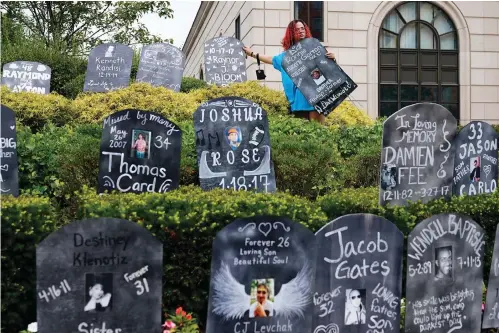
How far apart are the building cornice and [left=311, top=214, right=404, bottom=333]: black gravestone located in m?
24.1

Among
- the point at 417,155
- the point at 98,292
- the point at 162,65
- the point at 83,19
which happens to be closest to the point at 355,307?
the point at 417,155

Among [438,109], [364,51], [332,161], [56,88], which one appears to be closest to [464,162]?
[438,109]

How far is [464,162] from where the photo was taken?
569 centimetres

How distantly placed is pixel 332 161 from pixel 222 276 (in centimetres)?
319

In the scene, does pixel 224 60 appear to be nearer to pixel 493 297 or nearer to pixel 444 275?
pixel 493 297

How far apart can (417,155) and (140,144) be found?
7.18 ft

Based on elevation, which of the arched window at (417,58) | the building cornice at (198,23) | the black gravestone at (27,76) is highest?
the building cornice at (198,23)

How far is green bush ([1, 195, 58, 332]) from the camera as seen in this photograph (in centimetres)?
398

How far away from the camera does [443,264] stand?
15.0 ft

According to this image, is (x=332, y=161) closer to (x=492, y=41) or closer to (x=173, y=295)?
(x=173, y=295)

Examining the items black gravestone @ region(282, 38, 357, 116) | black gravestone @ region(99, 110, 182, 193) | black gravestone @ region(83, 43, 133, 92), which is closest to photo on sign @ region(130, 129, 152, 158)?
black gravestone @ region(99, 110, 182, 193)

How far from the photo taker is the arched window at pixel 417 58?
1862cm

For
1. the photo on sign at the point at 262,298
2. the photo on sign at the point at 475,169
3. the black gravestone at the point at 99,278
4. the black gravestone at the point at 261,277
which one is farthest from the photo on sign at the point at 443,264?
the black gravestone at the point at 99,278

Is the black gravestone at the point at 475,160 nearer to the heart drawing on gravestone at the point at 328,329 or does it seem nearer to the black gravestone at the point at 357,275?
the black gravestone at the point at 357,275
